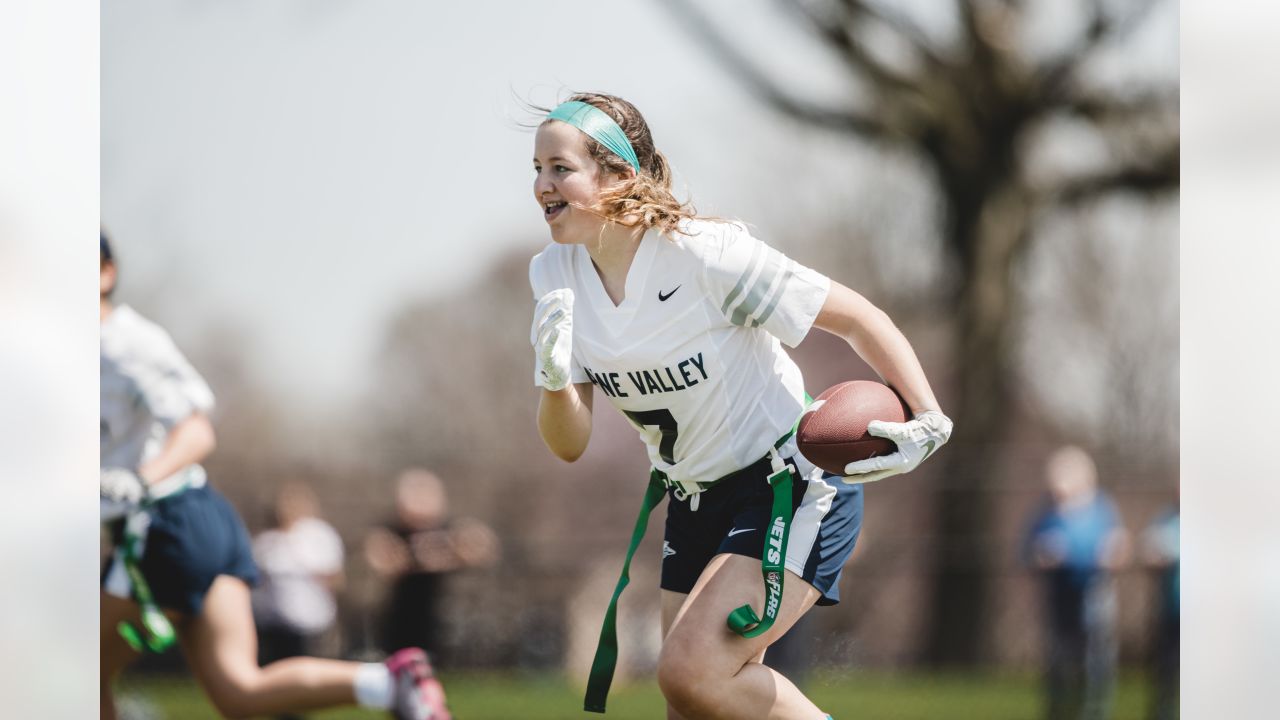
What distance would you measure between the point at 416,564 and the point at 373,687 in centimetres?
286

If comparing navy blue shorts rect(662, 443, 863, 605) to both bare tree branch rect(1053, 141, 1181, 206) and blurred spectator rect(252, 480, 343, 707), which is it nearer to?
blurred spectator rect(252, 480, 343, 707)

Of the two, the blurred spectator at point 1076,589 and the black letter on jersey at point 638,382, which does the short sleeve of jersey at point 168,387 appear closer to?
the black letter on jersey at point 638,382

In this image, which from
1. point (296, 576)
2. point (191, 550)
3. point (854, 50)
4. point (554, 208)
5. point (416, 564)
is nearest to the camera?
point (554, 208)

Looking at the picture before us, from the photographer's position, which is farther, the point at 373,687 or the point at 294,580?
the point at 294,580

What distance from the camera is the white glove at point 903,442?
293 cm

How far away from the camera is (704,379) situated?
10.1 ft

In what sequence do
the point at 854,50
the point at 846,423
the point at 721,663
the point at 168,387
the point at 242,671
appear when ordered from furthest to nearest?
the point at 854,50 → the point at 168,387 → the point at 242,671 → the point at 846,423 → the point at 721,663

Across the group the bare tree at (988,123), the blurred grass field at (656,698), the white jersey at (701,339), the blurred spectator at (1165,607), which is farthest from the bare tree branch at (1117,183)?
the white jersey at (701,339)

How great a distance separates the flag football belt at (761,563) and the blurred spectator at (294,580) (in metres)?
3.71

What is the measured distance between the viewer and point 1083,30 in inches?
396

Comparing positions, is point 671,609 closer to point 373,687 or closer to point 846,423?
point 846,423

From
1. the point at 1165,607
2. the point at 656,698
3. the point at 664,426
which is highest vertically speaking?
the point at 664,426

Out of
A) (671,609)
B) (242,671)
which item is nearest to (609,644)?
(671,609)
